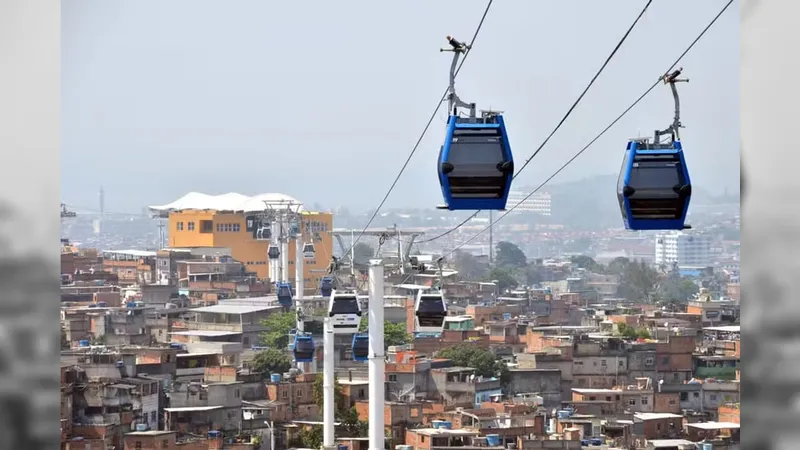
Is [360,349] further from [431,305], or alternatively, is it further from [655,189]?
[655,189]

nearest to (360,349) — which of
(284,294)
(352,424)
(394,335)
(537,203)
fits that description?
(352,424)

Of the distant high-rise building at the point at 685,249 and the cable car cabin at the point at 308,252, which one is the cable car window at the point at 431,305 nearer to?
the cable car cabin at the point at 308,252

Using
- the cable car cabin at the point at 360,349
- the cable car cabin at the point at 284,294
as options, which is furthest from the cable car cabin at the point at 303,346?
the cable car cabin at the point at 284,294

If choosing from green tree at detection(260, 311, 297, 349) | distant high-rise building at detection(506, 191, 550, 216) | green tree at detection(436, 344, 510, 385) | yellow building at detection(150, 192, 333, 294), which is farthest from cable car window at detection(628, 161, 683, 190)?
distant high-rise building at detection(506, 191, 550, 216)

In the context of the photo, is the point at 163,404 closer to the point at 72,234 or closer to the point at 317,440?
the point at 317,440

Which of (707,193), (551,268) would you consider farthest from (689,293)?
(707,193)

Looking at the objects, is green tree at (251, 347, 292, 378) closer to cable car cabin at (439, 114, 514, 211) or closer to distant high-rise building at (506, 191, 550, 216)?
cable car cabin at (439, 114, 514, 211)

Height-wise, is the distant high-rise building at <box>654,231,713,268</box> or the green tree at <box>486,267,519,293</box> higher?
the distant high-rise building at <box>654,231,713,268</box>
